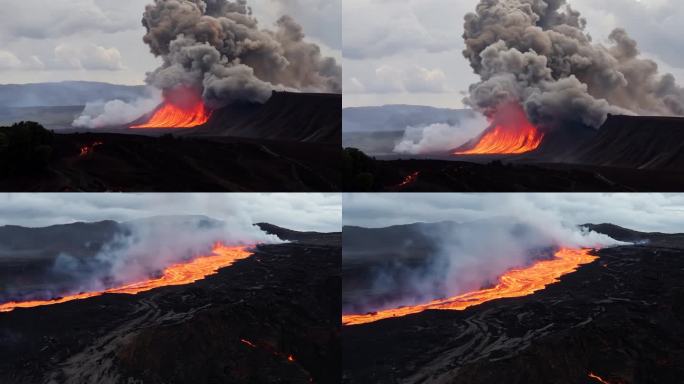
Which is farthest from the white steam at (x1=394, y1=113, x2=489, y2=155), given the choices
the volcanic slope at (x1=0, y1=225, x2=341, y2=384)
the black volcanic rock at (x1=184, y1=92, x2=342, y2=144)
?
the volcanic slope at (x1=0, y1=225, x2=341, y2=384)

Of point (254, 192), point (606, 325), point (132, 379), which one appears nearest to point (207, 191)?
point (254, 192)

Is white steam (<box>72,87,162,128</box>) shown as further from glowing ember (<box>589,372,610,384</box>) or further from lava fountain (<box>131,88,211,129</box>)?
glowing ember (<box>589,372,610,384</box>)

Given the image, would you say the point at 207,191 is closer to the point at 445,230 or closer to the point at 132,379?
the point at 132,379

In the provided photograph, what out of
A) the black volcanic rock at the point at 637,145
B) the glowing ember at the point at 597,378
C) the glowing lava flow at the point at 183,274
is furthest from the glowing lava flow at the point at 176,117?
the glowing ember at the point at 597,378

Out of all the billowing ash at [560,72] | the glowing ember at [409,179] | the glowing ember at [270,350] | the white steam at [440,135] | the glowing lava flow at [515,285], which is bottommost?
the glowing ember at [270,350]

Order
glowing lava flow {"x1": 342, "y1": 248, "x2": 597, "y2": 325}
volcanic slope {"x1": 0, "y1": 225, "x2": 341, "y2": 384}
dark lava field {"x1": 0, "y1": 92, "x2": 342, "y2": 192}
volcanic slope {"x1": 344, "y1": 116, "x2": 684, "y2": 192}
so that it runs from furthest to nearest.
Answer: volcanic slope {"x1": 344, "y1": 116, "x2": 684, "y2": 192} < glowing lava flow {"x1": 342, "y1": 248, "x2": 597, "y2": 325} < dark lava field {"x1": 0, "y1": 92, "x2": 342, "y2": 192} < volcanic slope {"x1": 0, "y1": 225, "x2": 341, "y2": 384}

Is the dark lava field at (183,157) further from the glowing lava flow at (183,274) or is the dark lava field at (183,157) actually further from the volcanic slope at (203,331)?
the glowing lava flow at (183,274)
